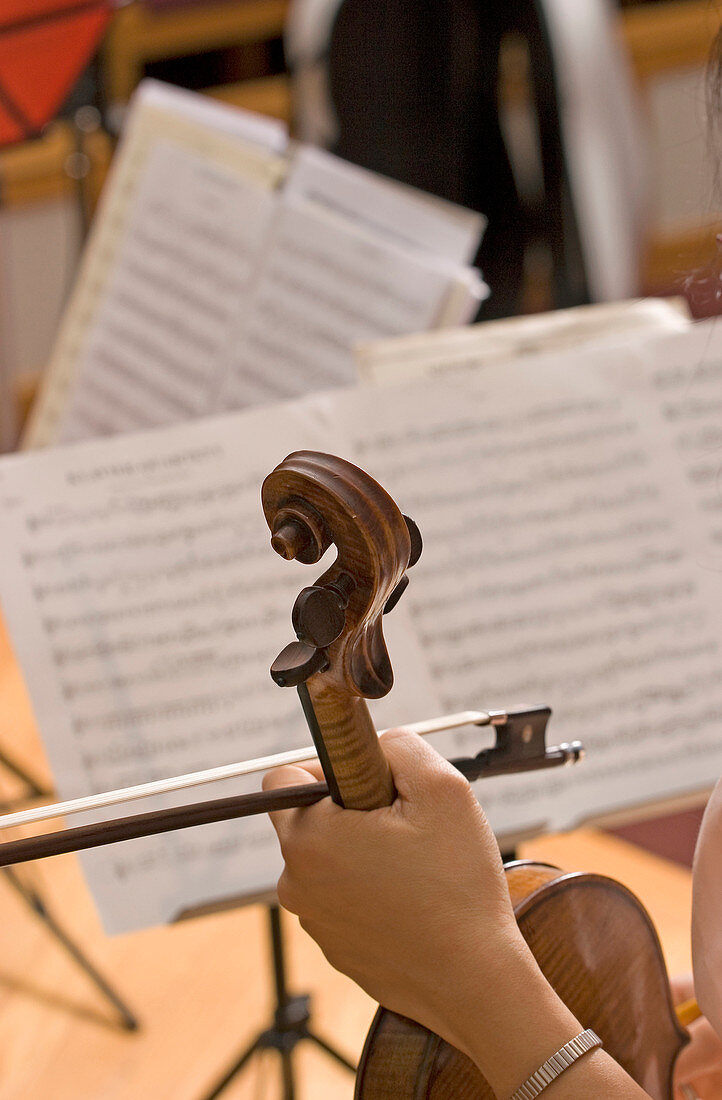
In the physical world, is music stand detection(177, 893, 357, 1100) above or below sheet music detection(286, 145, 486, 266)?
below

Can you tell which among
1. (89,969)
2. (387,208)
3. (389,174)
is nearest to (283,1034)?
(89,969)

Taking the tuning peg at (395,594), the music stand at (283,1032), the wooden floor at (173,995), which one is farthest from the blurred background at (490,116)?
the tuning peg at (395,594)

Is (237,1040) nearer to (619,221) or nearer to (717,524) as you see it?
(717,524)

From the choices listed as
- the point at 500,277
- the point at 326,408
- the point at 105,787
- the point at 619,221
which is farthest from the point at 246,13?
the point at 105,787

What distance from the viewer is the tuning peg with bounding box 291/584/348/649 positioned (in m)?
0.54

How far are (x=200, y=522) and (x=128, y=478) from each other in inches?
2.9

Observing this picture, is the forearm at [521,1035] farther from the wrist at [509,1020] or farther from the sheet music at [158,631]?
the sheet music at [158,631]

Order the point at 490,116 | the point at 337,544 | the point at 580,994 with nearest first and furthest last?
the point at 337,544 < the point at 580,994 < the point at 490,116

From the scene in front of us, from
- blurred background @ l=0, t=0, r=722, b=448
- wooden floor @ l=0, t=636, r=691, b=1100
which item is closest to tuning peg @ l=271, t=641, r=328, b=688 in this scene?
wooden floor @ l=0, t=636, r=691, b=1100

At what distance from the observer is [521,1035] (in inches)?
Result: 21.8

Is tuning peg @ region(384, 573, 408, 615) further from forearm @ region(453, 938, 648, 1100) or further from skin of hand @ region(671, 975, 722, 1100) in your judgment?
skin of hand @ region(671, 975, 722, 1100)

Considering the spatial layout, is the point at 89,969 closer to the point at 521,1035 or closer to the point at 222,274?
the point at 222,274

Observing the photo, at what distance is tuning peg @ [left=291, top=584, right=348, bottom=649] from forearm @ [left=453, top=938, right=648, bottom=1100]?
0.61 ft

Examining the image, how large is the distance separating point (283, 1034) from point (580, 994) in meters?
0.62
